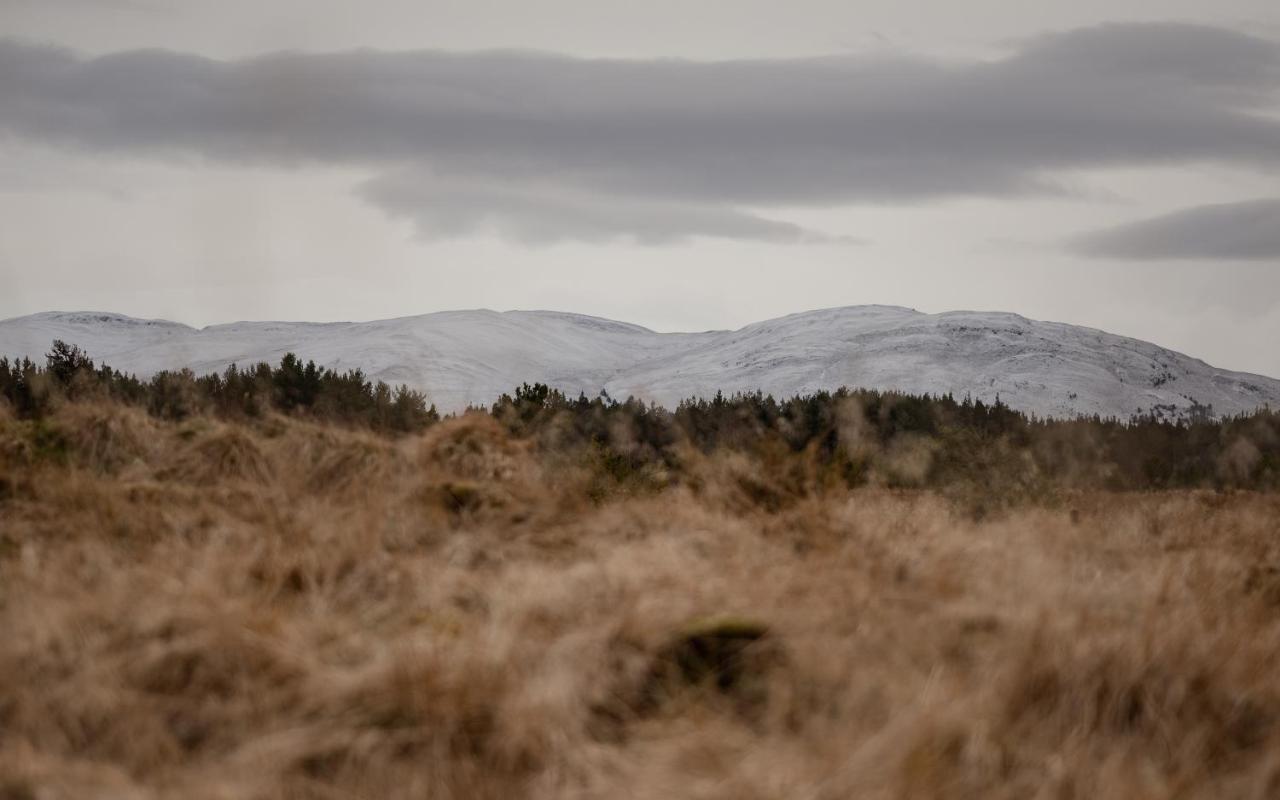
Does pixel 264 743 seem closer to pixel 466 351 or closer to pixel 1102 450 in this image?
pixel 1102 450

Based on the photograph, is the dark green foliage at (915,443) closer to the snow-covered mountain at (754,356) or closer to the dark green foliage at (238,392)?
the dark green foliage at (238,392)

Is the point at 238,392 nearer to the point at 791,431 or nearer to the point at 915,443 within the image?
the point at 791,431

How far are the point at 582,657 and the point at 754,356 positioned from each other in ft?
144

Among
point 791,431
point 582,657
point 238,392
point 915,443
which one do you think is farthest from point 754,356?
point 582,657

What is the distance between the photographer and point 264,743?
2.76m

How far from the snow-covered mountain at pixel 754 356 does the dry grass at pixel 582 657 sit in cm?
2706

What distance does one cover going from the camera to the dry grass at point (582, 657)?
2771mm

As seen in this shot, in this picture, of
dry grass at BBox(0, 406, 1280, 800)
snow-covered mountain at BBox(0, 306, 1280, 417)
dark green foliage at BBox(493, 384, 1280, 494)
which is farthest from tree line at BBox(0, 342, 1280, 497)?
snow-covered mountain at BBox(0, 306, 1280, 417)

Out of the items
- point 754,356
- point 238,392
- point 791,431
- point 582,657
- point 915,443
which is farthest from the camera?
point 754,356

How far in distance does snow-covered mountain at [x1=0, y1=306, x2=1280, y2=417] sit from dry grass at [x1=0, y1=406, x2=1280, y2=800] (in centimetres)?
2706

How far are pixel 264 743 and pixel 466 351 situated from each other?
156ft

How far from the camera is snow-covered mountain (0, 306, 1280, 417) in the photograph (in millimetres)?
39438

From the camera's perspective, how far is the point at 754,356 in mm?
46938

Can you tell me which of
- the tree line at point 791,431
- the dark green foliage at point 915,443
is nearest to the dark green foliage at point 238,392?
the tree line at point 791,431
